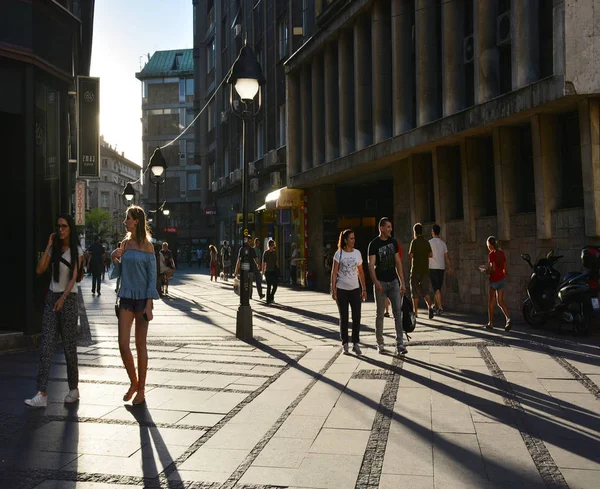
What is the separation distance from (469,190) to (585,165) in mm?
4103

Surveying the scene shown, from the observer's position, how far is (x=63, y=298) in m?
7.00

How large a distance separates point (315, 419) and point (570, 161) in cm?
887

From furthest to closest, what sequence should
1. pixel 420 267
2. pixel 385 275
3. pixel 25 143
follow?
pixel 420 267 < pixel 25 143 < pixel 385 275

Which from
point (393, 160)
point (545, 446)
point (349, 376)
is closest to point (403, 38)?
Result: point (393, 160)

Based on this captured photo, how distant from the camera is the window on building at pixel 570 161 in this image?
12984 millimetres

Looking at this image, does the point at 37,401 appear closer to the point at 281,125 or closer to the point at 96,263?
the point at 96,263

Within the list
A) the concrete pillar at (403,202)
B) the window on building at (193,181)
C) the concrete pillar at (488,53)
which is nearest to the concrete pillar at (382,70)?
the concrete pillar at (403,202)

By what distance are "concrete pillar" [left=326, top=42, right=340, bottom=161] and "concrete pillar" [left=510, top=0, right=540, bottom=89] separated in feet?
34.2

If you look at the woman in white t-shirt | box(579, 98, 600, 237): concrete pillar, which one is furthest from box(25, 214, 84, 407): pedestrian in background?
box(579, 98, 600, 237): concrete pillar

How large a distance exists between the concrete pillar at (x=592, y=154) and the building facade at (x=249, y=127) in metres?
15.3

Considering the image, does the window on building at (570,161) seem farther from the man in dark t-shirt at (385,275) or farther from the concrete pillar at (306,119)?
the concrete pillar at (306,119)

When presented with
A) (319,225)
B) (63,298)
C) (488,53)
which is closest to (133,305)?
(63,298)

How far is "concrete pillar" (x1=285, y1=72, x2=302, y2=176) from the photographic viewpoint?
2684cm

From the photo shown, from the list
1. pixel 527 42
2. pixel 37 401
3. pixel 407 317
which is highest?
pixel 527 42
